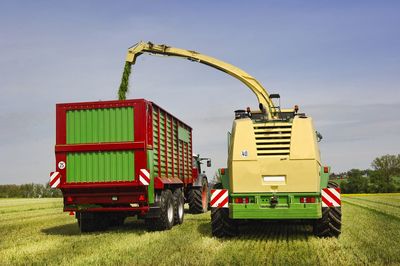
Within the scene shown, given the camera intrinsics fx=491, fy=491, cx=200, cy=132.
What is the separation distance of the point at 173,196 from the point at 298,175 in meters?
5.07

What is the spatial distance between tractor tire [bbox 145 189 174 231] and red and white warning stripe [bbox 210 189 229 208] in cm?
218

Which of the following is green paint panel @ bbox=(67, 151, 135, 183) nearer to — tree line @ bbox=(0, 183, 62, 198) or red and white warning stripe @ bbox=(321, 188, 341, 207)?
red and white warning stripe @ bbox=(321, 188, 341, 207)

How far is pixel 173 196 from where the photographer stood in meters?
14.4

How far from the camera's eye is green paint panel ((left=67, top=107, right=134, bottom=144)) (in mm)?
12406

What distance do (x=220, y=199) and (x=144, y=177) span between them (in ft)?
7.24

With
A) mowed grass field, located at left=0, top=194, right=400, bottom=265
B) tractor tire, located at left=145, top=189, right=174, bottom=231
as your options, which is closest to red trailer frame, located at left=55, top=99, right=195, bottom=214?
tractor tire, located at left=145, top=189, right=174, bottom=231

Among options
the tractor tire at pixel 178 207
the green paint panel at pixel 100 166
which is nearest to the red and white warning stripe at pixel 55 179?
the green paint panel at pixel 100 166

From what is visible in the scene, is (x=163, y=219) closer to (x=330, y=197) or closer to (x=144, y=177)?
(x=144, y=177)

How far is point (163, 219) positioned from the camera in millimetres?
12719

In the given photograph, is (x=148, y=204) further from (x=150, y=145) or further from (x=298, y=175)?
(x=298, y=175)

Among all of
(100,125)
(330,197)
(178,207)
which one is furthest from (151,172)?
(330,197)

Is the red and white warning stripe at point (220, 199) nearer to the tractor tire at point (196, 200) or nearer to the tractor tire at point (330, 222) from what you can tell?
the tractor tire at point (330, 222)

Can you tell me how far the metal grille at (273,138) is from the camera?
10.4 meters

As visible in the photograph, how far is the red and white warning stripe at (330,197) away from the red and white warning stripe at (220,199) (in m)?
2.09
